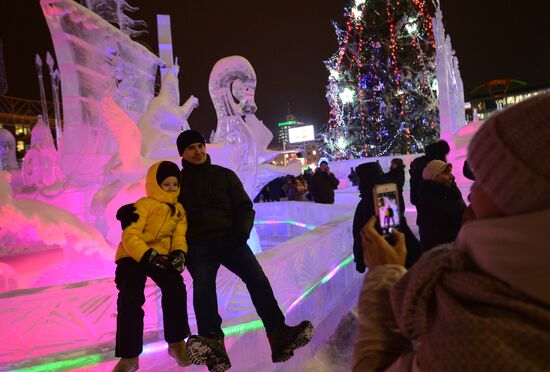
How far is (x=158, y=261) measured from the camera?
2357 millimetres

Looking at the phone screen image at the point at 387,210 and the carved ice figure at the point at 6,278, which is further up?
the phone screen image at the point at 387,210

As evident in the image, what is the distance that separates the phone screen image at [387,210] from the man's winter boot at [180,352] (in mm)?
1640

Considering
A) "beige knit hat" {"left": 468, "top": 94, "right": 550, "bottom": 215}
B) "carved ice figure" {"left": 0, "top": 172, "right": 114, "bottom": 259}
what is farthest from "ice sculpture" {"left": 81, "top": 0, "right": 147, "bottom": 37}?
"beige knit hat" {"left": 468, "top": 94, "right": 550, "bottom": 215}

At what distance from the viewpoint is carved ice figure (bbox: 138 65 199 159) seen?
552 cm

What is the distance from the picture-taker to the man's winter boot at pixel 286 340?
2453 mm

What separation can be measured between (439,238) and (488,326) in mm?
2404

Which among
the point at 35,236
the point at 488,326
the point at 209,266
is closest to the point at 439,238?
the point at 209,266

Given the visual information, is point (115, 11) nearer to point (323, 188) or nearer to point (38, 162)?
point (38, 162)

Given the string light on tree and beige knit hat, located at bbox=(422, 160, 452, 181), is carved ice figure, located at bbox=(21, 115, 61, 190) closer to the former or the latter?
beige knit hat, located at bbox=(422, 160, 452, 181)

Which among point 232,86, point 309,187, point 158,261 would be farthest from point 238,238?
point 309,187

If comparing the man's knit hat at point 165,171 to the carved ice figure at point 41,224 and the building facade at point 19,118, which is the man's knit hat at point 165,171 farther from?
the building facade at point 19,118

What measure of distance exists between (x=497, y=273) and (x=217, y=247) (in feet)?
6.82

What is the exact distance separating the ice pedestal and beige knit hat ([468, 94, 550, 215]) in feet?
7.94

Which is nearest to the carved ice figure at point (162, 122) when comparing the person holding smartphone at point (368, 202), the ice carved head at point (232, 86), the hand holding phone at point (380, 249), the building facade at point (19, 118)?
the ice carved head at point (232, 86)
